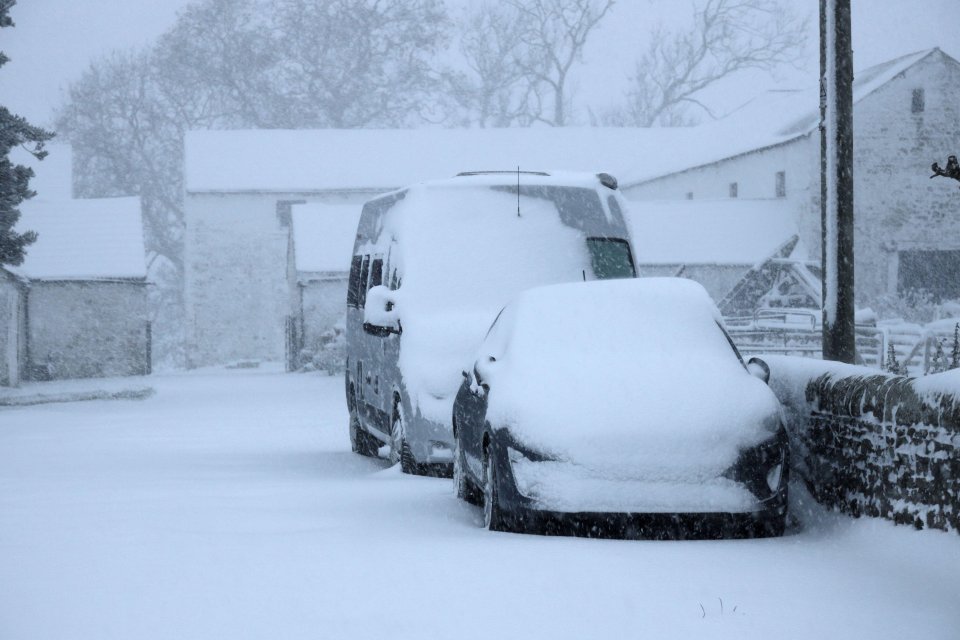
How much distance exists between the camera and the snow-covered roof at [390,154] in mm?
54562

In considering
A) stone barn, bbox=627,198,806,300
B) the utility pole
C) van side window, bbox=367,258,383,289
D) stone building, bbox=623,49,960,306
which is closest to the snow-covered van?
van side window, bbox=367,258,383,289

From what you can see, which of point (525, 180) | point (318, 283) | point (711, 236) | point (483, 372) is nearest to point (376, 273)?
point (525, 180)

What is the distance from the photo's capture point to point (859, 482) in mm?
7793

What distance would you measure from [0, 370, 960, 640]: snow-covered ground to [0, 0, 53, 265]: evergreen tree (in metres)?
16.5

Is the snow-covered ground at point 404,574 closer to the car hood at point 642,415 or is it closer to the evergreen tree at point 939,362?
the car hood at point 642,415

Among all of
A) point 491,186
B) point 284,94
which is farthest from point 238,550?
point 284,94

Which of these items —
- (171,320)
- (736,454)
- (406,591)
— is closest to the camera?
(406,591)

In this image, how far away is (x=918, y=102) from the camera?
138ft

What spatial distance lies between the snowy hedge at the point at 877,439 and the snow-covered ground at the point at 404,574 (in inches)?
6.1

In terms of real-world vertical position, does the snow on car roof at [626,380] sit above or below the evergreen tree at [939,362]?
above

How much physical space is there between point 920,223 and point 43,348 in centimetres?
2696

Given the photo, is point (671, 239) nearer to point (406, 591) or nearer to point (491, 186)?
point (491, 186)

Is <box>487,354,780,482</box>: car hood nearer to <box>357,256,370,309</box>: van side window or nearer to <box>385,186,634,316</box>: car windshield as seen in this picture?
<box>385,186,634,316</box>: car windshield

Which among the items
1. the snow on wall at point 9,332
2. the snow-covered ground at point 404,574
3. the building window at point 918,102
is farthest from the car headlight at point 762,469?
the building window at point 918,102
